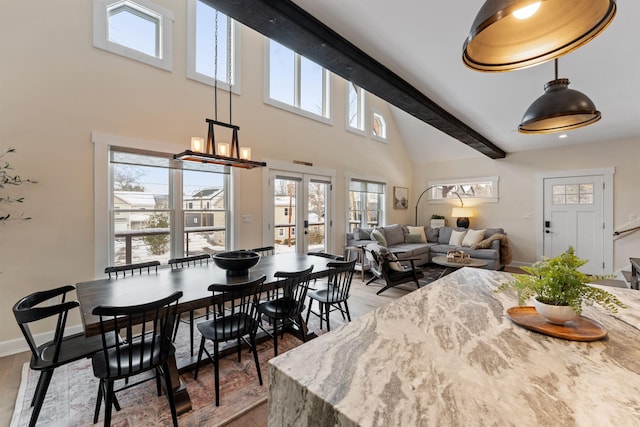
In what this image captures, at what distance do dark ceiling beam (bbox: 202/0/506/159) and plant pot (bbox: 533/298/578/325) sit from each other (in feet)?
7.05

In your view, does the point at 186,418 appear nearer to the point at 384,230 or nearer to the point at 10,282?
the point at 10,282

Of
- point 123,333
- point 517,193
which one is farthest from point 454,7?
point 517,193

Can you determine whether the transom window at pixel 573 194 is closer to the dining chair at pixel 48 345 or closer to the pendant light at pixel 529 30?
the pendant light at pixel 529 30

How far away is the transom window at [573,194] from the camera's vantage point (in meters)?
5.57

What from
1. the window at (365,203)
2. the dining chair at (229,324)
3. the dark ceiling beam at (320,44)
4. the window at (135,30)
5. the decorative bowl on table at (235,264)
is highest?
the window at (135,30)

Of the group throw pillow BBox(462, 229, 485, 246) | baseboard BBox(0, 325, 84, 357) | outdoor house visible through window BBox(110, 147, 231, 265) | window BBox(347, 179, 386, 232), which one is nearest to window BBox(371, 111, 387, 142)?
window BBox(347, 179, 386, 232)

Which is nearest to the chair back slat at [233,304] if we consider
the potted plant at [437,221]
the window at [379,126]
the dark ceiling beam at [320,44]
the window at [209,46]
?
the dark ceiling beam at [320,44]

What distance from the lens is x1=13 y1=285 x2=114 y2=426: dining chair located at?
61.4 inches

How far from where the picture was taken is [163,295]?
1947mm

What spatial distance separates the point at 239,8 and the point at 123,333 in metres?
3.19

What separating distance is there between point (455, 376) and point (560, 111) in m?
1.79

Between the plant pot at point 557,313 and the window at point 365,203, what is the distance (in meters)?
5.01

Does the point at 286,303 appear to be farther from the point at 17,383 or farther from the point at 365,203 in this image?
the point at 365,203

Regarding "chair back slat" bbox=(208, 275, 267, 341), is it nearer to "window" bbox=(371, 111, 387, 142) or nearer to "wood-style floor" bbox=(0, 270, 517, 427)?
"wood-style floor" bbox=(0, 270, 517, 427)
